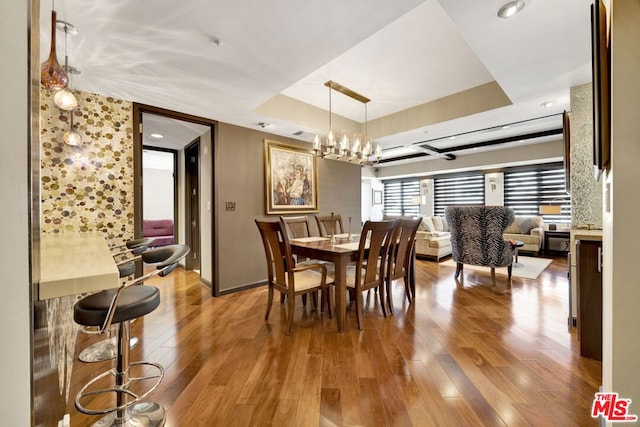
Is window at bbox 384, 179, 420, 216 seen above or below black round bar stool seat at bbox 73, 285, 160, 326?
above

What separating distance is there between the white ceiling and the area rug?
8.37 feet

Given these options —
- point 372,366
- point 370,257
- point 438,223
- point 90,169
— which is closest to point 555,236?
point 438,223

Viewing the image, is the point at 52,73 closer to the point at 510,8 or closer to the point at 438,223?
the point at 510,8

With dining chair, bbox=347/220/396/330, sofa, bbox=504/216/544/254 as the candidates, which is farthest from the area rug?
dining chair, bbox=347/220/396/330

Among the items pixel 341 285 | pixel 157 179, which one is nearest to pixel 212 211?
pixel 341 285

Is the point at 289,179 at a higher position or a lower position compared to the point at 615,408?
higher

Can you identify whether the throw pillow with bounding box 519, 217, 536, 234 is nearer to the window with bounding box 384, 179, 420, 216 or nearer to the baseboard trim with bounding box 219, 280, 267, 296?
the window with bounding box 384, 179, 420, 216

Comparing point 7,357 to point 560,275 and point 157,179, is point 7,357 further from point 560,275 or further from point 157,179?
point 157,179

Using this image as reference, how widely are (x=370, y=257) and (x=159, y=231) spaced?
6.57 m

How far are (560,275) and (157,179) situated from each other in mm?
9878

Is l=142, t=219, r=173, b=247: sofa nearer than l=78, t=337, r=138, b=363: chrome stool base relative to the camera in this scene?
No

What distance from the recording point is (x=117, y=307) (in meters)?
1.21

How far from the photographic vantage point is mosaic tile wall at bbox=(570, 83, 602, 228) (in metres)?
2.49

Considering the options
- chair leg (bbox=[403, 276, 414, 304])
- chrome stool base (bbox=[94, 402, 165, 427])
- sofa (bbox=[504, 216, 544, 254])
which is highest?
sofa (bbox=[504, 216, 544, 254])
